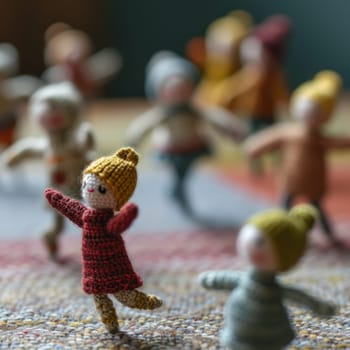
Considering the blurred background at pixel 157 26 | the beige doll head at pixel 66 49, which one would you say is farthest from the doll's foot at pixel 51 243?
the blurred background at pixel 157 26

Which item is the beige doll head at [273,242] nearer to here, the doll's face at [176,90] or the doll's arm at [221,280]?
the doll's arm at [221,280]

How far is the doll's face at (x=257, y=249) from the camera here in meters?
1.02

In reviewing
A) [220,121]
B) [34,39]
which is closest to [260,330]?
[220,121]

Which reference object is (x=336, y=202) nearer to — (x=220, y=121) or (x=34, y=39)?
(x=220, y=121)

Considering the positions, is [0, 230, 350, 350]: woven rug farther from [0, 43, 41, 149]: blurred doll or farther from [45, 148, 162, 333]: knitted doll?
[0, 43, 41, 149]: blurred doll

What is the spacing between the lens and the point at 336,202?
2281mm

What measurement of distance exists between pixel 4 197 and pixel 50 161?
2.24 ft

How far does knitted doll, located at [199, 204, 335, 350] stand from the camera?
1022 millimetres

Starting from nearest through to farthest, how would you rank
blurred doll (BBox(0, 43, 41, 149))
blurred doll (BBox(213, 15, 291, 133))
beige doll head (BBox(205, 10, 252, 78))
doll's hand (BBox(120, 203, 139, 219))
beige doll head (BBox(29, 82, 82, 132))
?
doll's hand (BBox(120, 203, 139, 219)) → beige doll head (BBox(29, 82, 82, 132)) → blurred doll (BBox(0, 43, 41, 149)) → blurred doll (BBox(213, 15, 291, 133)) → beige doll head (BBox(205, 10, 252, 78))

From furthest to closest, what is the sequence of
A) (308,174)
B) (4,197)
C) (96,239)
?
(4,197), (308,174), (96,239)

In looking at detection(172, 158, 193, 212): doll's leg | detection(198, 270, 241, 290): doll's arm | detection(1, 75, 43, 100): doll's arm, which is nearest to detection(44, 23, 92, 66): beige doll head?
detection(1, 75, 43, 100): doll's arm

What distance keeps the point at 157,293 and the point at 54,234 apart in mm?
357

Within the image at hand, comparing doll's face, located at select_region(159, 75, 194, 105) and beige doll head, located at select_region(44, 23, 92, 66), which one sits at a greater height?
beige doll head, located at select_region(44, 23, 92, 66)

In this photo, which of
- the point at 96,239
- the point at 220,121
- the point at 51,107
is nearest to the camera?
the point at 96,239
